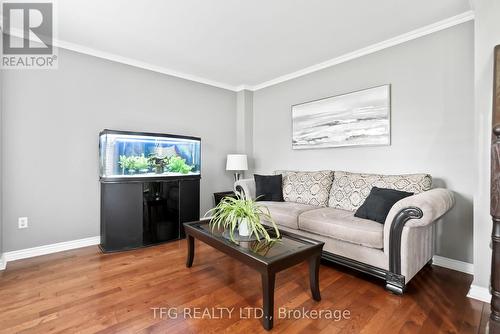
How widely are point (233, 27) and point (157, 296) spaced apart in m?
2.54

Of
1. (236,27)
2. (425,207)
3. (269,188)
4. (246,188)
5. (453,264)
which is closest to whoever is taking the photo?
(425,207)

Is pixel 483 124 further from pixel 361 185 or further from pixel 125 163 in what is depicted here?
pixel 125 163

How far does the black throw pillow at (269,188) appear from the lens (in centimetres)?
344

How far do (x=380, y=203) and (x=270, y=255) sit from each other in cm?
126

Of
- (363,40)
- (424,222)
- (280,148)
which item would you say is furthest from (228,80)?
(424,222)

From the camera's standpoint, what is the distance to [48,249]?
2.80 meters

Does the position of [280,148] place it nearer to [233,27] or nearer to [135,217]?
[233,27]

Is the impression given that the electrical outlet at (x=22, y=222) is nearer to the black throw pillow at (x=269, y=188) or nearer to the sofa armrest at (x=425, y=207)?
the black throw pillow at (x=269, y=188)

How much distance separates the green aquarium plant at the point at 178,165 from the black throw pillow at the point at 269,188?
98cm

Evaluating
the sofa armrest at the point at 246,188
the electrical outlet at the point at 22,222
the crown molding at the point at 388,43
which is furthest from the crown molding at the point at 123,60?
the electrical outlet at the point at 22,222

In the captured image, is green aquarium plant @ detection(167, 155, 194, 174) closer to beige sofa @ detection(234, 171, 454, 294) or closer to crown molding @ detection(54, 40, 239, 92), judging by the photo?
beige sofa @ detection(234, 171, 454, 294)

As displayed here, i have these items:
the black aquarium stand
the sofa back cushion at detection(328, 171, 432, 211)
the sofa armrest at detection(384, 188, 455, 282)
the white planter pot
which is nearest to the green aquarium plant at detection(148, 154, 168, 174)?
the black aquarium stand

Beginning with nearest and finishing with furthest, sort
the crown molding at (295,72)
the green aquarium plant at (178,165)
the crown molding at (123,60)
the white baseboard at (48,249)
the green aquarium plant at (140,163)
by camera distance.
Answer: the crown molding at (295,72), the white baseboard at (48,249), the crown molding at (123,60), the green aquarium plant at (140,163), the green aquarium plant at (178,165)

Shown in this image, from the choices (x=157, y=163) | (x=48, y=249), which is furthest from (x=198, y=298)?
(x=48, y=249)
